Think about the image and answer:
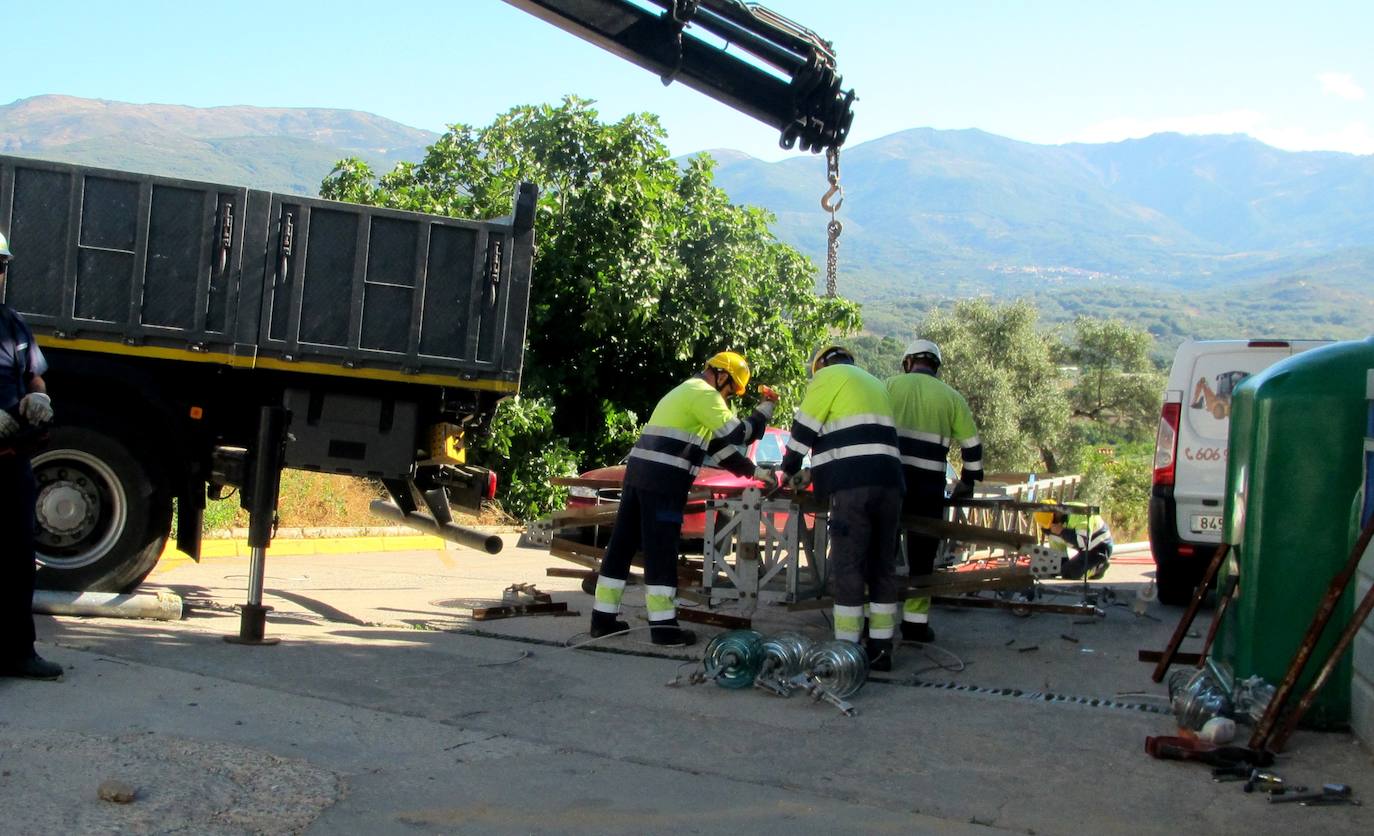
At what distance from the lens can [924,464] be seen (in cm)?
838

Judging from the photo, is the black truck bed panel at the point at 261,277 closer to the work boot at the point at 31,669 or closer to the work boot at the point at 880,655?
the work boot at the point at 31,669

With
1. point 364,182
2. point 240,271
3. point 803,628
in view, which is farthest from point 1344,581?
point 364,182

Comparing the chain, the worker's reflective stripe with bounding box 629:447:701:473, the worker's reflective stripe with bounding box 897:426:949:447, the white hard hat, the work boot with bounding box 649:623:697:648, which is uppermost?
the chain

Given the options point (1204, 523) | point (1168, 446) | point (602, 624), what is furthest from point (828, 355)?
point (1204, 523)

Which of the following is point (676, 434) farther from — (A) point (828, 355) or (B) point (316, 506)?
(B) point (316, 506)

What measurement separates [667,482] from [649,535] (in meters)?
0.32

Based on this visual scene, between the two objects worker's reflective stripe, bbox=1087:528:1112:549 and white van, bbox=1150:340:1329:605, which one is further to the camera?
worker's reflective stripe, bbox=1087:528:1112:549

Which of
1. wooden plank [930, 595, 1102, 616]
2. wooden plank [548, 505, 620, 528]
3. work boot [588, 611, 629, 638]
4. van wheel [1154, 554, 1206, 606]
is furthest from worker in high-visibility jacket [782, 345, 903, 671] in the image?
van wheel [1154, 554, 1206, 606]

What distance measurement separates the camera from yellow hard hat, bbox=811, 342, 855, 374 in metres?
7.94

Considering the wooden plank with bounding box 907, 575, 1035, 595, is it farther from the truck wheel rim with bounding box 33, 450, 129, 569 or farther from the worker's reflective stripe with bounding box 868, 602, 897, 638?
the truck wheel rim with bounding box 33, 450, 129, 569

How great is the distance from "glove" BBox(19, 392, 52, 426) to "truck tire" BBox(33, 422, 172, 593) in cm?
184

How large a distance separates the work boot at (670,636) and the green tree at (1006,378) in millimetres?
34122

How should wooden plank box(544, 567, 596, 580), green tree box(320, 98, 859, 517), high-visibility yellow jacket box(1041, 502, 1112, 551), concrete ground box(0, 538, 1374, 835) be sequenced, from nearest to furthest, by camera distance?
concrete ground box(0, 538, 1374, 835), wooden plank box(544, 567, 596, 580), high-visibility yellow jacket box(1041, 502, 1112, 551), green tree box(320, 98, 859, 517)

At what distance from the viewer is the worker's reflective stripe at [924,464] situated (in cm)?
838
